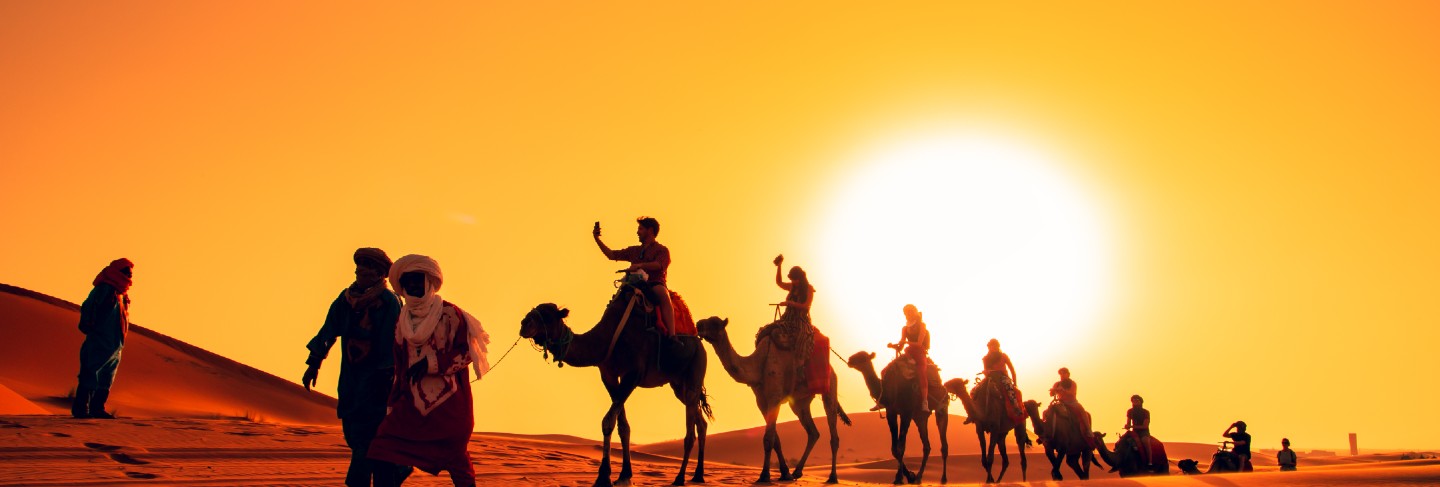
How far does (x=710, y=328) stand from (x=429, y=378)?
27.0 ft

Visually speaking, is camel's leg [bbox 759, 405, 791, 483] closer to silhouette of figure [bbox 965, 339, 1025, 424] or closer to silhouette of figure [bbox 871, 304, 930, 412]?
silhouette of figure [bbox 871, 304, 930, 412]

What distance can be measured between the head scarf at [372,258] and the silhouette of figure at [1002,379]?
15813 millimetres

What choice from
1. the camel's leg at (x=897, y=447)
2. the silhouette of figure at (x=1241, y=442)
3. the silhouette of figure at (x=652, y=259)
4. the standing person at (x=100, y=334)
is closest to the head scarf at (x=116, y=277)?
the standing person at (x=100, y=334)

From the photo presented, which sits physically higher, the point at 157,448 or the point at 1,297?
the point at 1,297

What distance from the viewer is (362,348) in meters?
8.29

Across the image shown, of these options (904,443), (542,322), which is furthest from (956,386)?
(542,322)

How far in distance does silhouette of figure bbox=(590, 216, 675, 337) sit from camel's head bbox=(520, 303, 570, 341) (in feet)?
4.99

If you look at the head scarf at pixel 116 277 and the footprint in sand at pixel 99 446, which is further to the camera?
the head scarf at pixel 116 277

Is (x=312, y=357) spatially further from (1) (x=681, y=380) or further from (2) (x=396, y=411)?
(1) (x=681, y=380)

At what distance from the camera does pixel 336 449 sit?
1540 cm

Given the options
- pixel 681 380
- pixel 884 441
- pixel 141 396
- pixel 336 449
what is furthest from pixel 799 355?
pixel 884 441

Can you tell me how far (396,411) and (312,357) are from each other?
0.99 m

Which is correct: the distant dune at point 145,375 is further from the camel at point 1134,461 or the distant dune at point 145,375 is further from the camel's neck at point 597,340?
the camel at point 1134,461

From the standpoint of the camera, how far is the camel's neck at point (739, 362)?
16.2 m
